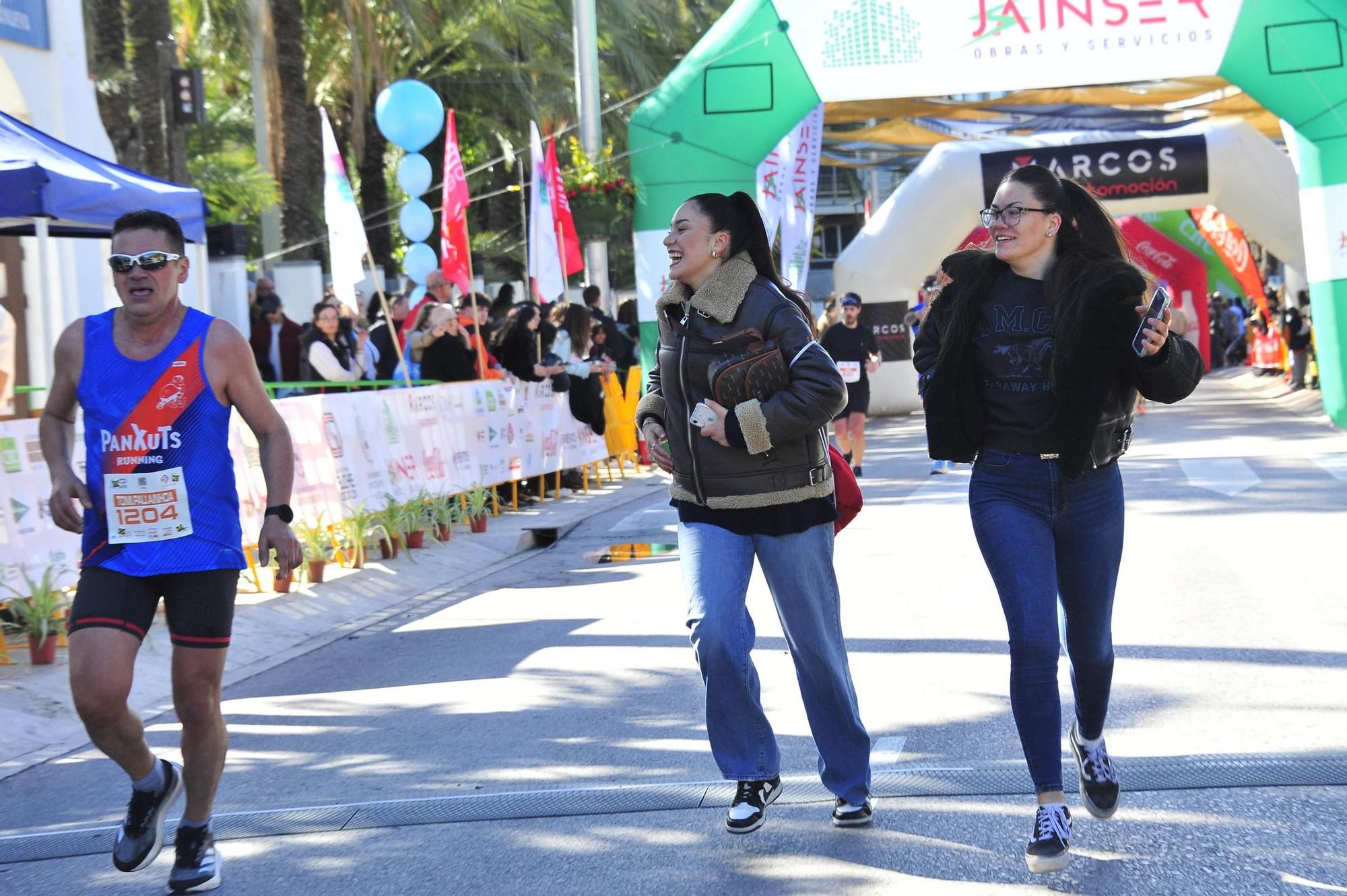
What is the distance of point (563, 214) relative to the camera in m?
18.8

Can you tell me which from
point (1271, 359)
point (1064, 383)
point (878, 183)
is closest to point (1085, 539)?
point (1064, 383)

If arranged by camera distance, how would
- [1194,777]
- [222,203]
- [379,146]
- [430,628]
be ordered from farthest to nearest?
1. [379,146]
2. [222,203]
3. [430,628]
4. [1194,777]

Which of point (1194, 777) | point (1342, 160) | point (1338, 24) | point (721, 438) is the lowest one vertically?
point (1194, 777)

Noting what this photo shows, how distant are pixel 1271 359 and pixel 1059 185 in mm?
29397

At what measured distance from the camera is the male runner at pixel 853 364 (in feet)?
53.4

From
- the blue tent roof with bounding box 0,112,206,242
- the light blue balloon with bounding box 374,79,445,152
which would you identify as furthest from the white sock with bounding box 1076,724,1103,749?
the light blue balloon with bounding box 374,79,445,152

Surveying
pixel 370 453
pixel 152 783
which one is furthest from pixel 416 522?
pixel 152 783

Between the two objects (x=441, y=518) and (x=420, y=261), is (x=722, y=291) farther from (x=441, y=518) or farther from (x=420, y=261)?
(x=420, y=261)

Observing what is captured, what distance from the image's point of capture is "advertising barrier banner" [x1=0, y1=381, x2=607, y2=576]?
8.38 metres

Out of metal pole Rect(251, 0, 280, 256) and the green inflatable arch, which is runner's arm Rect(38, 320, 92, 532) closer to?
the green inflatable arch

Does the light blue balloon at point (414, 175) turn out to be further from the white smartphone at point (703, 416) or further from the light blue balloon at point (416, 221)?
the white smartphone at point (703, 416)

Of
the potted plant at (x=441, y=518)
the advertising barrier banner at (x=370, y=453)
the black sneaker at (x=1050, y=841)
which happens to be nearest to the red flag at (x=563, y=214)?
the advertising barrier banner at (x=370, y=453)

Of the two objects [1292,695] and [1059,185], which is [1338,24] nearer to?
[1292,695]

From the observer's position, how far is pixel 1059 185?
4.61 meters
